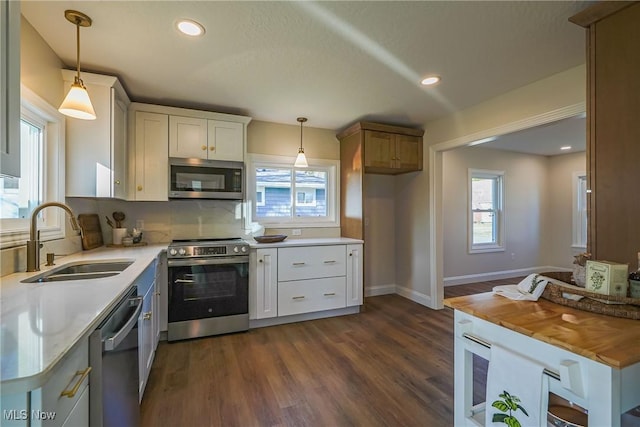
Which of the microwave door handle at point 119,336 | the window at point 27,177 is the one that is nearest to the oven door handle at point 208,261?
the window at point 27,177

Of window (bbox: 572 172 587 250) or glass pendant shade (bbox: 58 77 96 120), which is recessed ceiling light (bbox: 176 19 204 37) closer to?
glass pendant shade (bbox: 58 77 96 120)

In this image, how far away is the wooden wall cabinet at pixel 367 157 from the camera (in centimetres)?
368

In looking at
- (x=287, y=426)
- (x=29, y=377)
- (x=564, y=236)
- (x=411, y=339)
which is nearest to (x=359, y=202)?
(x=411, y=339)

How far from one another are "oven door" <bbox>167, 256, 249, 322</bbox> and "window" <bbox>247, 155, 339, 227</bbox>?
3.06 feet

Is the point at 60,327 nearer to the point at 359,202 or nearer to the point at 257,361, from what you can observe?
the point at 257,361

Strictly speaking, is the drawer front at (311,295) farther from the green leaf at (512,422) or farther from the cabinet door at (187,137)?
the green leaf at (512,422)

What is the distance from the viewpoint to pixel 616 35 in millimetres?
1516

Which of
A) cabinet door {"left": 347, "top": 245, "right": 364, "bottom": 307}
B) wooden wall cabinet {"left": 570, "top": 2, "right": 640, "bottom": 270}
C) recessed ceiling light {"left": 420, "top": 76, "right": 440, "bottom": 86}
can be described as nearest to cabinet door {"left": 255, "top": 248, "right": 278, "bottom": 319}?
cabinet door {"left": 347, "top": 245, "right": 364, "bottom": 307}

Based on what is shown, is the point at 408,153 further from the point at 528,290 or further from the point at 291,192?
the point at 528,290

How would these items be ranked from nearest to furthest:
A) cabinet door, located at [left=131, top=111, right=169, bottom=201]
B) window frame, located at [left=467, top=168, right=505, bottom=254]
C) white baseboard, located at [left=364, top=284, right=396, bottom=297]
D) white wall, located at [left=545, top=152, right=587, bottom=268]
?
cabinet door, located at [left=131, top=111, right=169, bottom=201] < white baseboard, located at [left=364, top=284, right=396, bottom=297] < window frame, located at [left=467, top=168, right=505, bottom=254] < white wall, located at [left=545, top=152, right=587, bottom=268]

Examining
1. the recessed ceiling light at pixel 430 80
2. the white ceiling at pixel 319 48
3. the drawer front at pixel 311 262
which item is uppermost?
the recessed ceiling light at pixel 430 80

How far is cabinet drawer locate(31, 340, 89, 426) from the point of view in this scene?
0.71m

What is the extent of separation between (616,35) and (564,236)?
5537 mm

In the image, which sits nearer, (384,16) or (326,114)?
(384,16)
